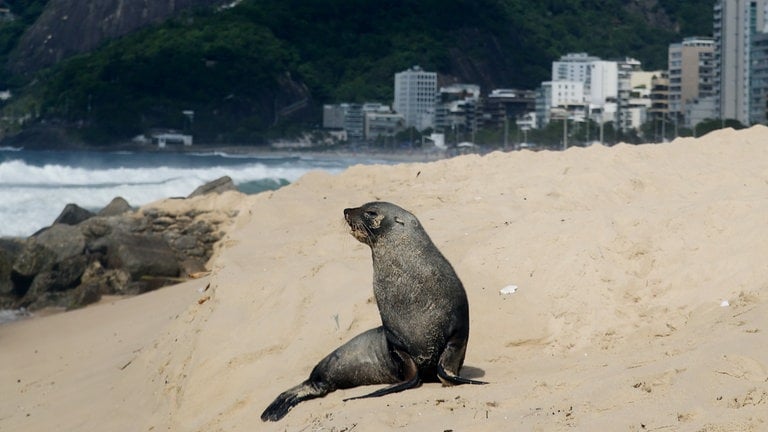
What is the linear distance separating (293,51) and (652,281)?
10180 cm

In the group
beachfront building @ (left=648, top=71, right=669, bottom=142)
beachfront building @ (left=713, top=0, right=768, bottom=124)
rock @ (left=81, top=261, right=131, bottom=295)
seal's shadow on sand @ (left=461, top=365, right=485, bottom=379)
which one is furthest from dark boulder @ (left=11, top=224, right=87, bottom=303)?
beachfront building @ (left=648, top=71, right=669, bottom=142)

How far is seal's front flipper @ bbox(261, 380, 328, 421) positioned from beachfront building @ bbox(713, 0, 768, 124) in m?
81.9

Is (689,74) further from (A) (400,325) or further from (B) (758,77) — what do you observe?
(A) (400,325)

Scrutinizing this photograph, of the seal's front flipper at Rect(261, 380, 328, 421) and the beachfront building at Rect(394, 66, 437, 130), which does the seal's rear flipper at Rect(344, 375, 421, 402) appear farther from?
the beachfront building at Rect(394, 66, 437, 130)

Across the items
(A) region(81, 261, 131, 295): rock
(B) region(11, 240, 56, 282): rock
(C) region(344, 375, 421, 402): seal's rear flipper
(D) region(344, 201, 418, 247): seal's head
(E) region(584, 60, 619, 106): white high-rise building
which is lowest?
(A) region(81, 261, 131, 295): rock

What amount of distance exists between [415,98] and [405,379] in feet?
325

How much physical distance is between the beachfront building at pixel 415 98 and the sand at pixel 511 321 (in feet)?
310

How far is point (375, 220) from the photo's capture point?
6.44 meters

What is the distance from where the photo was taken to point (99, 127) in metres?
95.1

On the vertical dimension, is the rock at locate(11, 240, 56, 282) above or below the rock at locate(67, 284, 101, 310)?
above

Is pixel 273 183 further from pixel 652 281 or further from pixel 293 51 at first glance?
pixel 293 51

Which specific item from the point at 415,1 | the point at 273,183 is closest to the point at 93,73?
the point at 415,1

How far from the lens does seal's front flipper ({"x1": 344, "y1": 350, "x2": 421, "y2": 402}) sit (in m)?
6.11

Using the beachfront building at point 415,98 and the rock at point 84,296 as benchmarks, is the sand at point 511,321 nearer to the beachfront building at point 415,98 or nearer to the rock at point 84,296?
the rock at point 84,296
